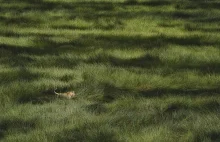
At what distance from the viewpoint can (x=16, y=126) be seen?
626 cm

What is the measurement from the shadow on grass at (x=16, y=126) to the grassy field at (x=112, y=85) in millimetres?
13

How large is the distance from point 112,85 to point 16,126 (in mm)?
3180

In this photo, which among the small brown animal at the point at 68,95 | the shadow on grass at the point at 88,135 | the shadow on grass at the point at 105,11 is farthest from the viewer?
the shadow on grass at the point at 105,11

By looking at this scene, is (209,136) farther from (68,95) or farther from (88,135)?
(68,95)

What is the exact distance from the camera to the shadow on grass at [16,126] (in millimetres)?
6016

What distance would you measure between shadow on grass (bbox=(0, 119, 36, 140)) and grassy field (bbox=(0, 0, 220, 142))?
0.01 m

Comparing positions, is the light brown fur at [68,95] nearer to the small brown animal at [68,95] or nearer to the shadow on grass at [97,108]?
the small brown animal at [68,95]

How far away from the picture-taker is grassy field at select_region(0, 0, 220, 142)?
19.2 feet

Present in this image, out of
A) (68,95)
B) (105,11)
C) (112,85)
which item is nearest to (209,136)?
(68,95)

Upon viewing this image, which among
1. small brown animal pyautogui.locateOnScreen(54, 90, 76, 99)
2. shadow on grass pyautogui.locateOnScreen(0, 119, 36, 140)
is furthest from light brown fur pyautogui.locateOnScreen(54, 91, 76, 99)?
shadow on grass pyautogui.locateOnScreen(0, 119, 36, 140)

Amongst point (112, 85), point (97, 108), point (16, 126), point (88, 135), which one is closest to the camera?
point (88, 135)

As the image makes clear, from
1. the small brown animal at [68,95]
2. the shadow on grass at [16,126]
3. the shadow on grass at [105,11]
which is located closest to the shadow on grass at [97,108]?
the small brown animal at [68,95]

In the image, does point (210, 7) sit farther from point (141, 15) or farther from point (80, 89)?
point (80, 89)

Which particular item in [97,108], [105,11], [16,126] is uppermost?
[16,126]
